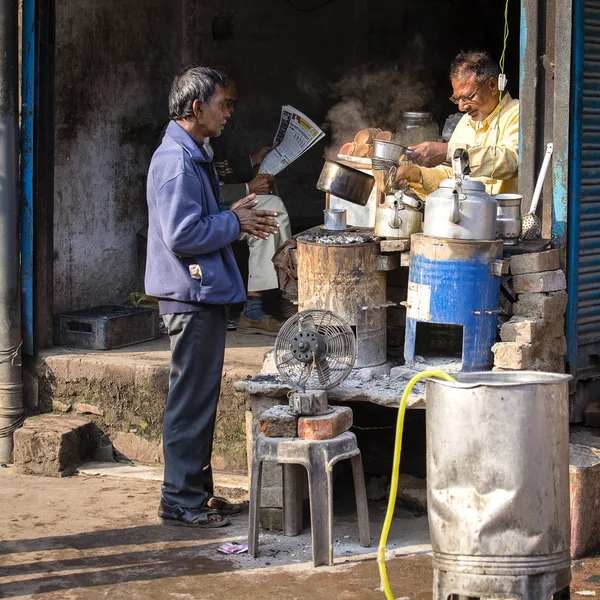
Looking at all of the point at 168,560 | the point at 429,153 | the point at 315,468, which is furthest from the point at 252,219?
the point at 168,560

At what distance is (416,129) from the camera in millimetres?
8688

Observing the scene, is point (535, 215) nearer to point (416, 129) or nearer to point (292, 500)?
point (416, 129)

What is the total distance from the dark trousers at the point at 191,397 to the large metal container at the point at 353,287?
696mm

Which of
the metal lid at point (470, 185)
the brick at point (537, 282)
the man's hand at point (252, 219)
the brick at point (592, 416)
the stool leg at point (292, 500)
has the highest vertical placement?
the metal lid at point (470, 185)

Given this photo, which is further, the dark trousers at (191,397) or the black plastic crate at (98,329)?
the black plastic crate at (98,329)

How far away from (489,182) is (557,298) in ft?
3.26

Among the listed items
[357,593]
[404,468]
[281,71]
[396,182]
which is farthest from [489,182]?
[281,71]

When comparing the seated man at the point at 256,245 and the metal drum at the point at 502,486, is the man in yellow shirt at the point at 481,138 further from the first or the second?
the metal drum at the point at 502,486

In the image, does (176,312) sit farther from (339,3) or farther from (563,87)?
(339,3)

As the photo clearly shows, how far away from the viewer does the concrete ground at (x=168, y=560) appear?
5555 mm

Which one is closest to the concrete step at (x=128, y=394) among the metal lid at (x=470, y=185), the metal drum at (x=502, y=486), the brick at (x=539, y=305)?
the brick at (x=539, y=305)

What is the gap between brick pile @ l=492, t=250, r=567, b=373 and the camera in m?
6.31

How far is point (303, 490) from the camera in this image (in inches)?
256

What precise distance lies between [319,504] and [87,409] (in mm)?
2668
